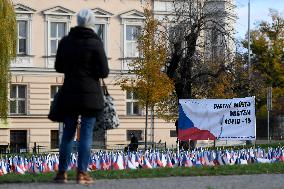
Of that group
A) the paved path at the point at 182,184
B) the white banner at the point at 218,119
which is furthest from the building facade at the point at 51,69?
the paved path at the point at 182,184

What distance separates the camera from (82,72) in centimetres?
1036

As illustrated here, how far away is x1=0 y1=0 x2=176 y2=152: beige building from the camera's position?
2110 inches

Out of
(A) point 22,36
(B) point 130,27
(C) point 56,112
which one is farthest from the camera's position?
(B) point 130,27

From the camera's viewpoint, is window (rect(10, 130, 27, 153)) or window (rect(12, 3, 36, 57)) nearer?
window (rect(10, 130, 27, 153))

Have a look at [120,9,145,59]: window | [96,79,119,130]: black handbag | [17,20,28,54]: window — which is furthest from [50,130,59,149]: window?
[96,79,119,130]: black handbag

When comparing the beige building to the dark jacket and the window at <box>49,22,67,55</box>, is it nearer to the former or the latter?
→ the window at <box>49,22,67,55</box>

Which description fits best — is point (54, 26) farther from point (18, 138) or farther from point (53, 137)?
point (18, 138)

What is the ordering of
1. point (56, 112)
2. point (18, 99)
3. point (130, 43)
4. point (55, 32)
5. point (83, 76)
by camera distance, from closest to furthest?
1. point (83, 76)
2. point (56, 112)
3. point (18, 99)
4. point (55, 32)
5. point (130, 43)

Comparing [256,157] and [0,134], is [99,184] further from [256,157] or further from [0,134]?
[0,134]

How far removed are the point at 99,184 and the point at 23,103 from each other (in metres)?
44.0

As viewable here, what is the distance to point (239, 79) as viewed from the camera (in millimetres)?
42781

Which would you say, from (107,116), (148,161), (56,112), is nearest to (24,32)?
(148,161)

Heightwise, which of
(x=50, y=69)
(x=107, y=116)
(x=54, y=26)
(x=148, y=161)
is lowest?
(x=148, y=161)

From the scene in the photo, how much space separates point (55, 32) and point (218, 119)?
33227 millimetres
